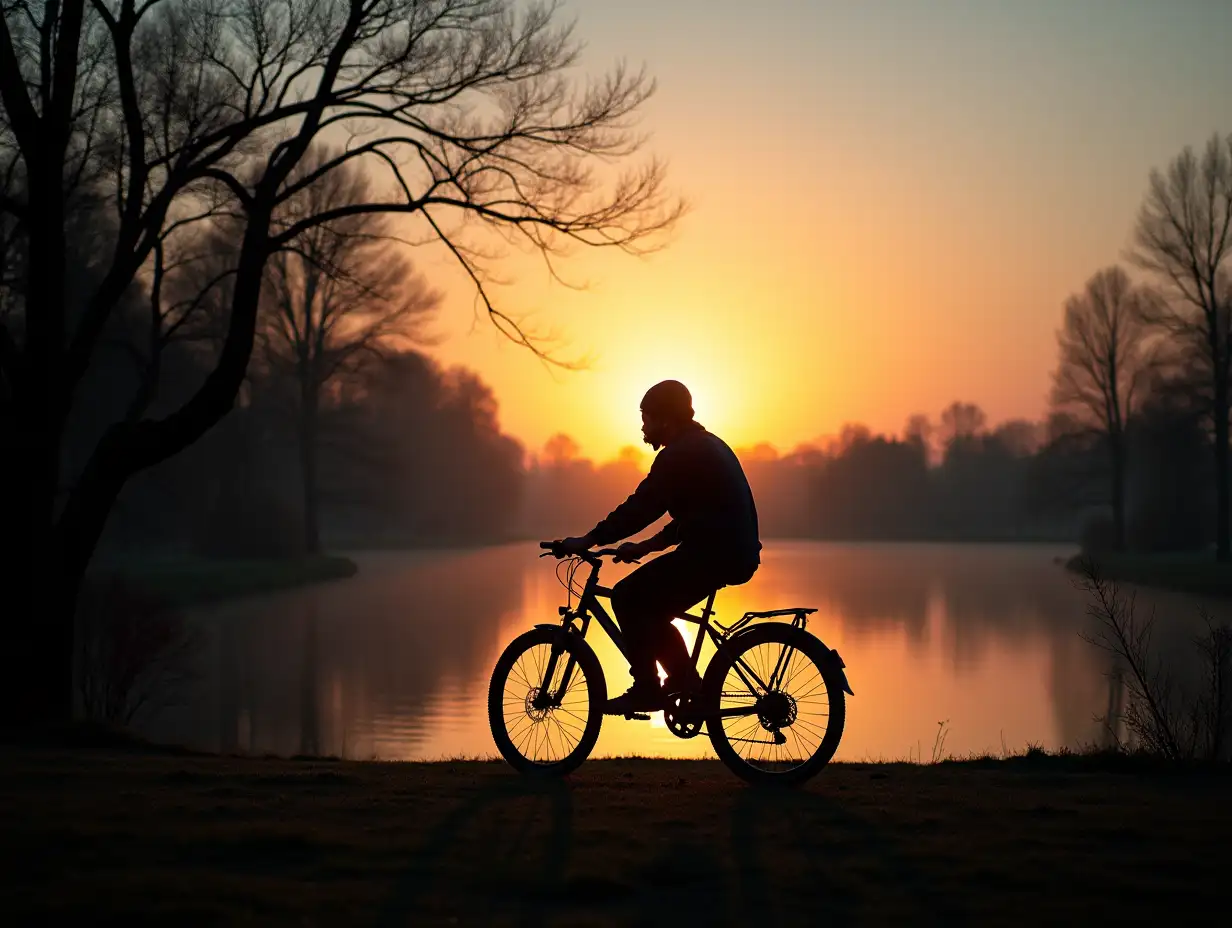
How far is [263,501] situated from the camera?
1574 inches

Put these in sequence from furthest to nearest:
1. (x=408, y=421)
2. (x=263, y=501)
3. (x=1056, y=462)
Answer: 1. (x=408, y=421)
2. (x=1056, y=462)
3. (x=263, y=501)

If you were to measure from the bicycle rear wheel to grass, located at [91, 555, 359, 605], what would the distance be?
77.1 feet

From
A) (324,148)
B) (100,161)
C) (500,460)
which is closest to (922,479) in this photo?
(500,460)

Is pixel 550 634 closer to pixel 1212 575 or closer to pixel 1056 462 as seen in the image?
pixel 1212 575

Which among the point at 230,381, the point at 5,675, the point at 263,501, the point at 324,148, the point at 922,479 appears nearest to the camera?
the point at 5,675

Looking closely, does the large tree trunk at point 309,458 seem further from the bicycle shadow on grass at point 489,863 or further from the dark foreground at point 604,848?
the bicycle shadow on grass at point 489,863

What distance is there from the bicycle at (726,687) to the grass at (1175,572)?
2375cm

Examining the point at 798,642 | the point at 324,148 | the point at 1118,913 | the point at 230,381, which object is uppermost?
the point at 324,148

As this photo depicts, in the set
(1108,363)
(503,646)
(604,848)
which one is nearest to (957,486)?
(1108,363)

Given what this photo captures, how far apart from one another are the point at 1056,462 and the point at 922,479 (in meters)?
48.4

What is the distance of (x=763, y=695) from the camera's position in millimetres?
5914

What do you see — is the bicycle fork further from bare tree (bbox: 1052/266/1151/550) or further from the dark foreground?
bare tree (bbox: 1052/266/1151/550)

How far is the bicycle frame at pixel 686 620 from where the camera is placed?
587 centimetres

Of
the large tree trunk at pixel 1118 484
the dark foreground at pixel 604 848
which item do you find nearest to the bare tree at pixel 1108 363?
the large tree trunk at pixel 1118 484
